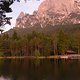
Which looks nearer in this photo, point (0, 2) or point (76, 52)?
point (0, 2)

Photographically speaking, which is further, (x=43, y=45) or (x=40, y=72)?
(x=43, y=45)

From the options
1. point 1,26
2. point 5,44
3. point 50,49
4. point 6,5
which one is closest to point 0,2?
point 6,5

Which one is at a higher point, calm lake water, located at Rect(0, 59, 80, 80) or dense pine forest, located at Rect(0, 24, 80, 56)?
calm lake water, located at Rect(0, 59, 80, 80)

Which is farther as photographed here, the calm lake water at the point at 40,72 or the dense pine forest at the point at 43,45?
the dense pine forest at the point at 43,45

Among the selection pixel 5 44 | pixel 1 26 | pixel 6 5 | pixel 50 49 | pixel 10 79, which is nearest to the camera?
pixel 6 5

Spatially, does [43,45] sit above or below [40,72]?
below

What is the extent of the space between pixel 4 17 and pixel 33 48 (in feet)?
439

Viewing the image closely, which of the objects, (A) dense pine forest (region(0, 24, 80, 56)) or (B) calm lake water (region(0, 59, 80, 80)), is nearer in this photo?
(B) calm lake water (region(0, 59, 80, 80))

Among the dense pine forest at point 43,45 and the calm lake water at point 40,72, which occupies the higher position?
the calm lake water at point 40,72

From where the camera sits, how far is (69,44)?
149500 millimetres

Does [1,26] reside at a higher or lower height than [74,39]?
higher

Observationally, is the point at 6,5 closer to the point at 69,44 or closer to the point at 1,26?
the point at 1,26

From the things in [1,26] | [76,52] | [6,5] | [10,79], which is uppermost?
[6,5]

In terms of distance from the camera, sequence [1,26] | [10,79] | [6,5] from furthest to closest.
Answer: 1. [10,79]
2. [1,26]
3. [6,5]
